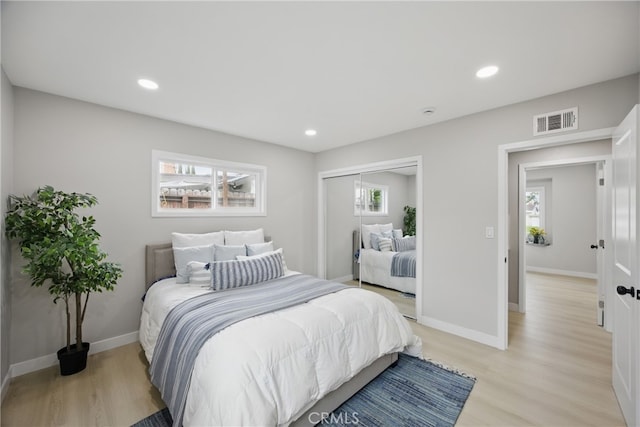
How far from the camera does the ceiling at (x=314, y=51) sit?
4.95 ft

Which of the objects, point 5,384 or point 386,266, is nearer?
point 5,384

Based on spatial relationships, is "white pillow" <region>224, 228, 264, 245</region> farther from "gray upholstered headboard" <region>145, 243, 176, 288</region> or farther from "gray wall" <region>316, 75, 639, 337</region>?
"gray wall" <region>316, 75, 639, 337</region>

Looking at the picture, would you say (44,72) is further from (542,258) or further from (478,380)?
(542,258)

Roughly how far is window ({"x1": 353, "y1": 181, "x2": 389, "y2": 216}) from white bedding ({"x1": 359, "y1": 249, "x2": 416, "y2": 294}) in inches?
23.8

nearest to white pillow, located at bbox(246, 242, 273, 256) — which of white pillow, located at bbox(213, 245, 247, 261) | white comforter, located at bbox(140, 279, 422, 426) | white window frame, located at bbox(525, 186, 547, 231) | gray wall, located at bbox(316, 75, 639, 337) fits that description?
white pillow, located at bbox(213, 245, 247, 261)

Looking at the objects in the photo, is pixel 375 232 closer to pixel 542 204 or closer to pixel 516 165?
pixel 516 165

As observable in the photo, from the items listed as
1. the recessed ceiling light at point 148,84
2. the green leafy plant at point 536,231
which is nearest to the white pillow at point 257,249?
the recessed ceiling light at point 148,84

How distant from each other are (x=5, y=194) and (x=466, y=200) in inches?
168

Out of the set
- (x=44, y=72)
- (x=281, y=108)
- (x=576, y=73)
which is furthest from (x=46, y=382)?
(x=576, y=73)

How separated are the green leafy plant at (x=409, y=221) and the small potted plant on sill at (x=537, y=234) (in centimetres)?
492

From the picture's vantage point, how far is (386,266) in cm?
394

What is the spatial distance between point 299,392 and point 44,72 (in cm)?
304

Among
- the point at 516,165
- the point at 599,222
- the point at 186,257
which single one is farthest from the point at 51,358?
the point at 599,222

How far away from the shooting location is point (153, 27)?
5.33 ft
